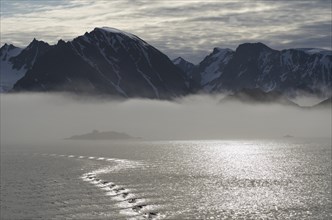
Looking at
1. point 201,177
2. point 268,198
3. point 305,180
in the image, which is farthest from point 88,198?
point 305,180

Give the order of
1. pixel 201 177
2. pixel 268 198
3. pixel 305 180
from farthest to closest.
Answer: pixel 201 177 < pixel 305 180 < pixel 268 198

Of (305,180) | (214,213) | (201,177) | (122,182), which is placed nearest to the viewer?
(214,213)

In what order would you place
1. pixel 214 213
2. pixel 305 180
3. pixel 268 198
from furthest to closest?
1. pixel 305 180
2. pixel 268 198
3. pixel 214 213

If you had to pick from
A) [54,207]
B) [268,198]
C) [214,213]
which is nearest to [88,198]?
[54,207]

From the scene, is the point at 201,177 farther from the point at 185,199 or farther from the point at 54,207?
the point at 54,207

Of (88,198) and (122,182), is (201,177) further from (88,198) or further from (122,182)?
(88,198)

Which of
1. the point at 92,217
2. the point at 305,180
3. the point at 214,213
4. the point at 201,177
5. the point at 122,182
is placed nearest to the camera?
the point at 92,217

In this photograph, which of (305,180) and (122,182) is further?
(305,180)

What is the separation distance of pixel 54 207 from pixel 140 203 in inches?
733

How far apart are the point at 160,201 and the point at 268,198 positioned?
28.9m

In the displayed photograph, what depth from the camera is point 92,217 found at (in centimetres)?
9638

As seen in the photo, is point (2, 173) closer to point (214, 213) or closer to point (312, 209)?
point (214, 213)

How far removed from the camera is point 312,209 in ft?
365

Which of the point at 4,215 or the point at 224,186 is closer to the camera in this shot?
the point at 4,215
